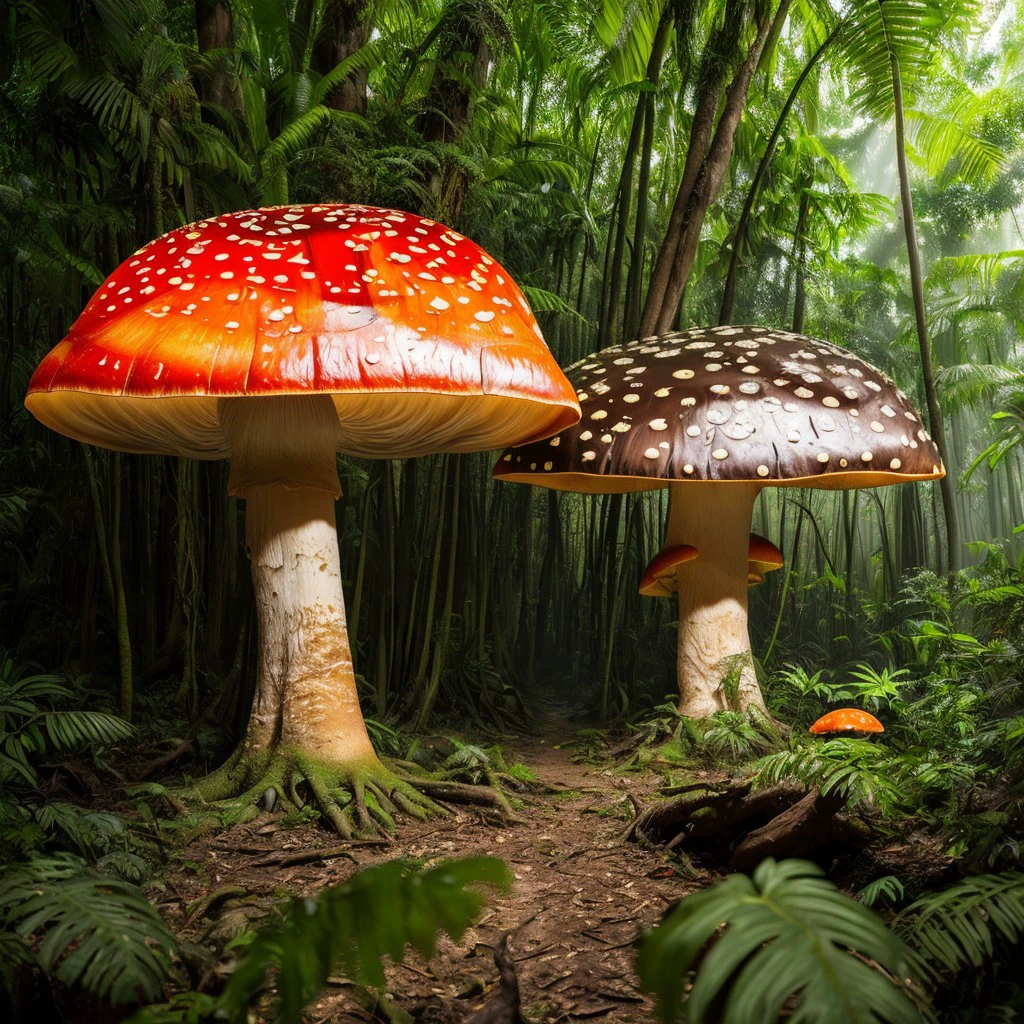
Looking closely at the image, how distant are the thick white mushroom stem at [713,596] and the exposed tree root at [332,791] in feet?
4.35

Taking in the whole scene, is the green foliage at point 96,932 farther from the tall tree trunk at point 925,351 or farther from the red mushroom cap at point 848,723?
the tall tree trunk at point 925,351

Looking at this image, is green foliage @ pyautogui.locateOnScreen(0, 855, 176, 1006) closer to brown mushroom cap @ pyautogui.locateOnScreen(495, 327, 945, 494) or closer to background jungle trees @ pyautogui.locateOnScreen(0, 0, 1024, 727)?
background jungle trees @ pyautogui.locateOnScreen(0, 0, 1024, 727)

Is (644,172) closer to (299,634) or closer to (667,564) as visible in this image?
(667,564)

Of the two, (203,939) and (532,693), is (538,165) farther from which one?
(203,939)

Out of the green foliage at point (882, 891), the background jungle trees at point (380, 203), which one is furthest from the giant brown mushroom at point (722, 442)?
the green foliage at point (882, 891)

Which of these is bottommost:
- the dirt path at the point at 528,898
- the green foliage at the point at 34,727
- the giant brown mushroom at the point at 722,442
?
the dirt path at the point at 528,898

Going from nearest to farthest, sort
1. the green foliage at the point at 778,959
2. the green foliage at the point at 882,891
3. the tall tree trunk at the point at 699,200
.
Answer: the green foliage at the point at 778,959 < the green foliage at the point at 882,891 < the tall tree trunk at the point at 699,200

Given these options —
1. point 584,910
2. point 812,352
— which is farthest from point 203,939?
point 812,352

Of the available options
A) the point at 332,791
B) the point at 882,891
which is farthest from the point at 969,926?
the point at 332,791

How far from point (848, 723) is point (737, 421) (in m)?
1.30

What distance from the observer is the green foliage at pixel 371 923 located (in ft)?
3.01

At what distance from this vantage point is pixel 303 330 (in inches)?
97.5

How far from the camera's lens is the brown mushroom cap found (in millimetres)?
3320

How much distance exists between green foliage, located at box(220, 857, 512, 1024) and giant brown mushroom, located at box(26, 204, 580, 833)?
5.47 ft
